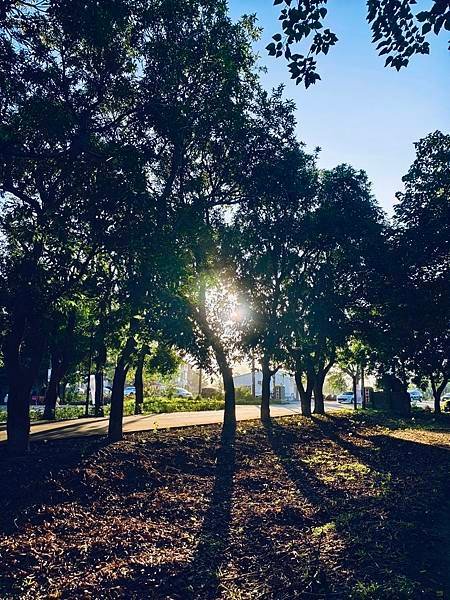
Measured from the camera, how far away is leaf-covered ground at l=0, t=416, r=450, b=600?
4.48m

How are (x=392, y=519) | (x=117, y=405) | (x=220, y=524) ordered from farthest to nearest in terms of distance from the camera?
(x=117, y=405) < (x=220, y=524) < (x=392, y=519)

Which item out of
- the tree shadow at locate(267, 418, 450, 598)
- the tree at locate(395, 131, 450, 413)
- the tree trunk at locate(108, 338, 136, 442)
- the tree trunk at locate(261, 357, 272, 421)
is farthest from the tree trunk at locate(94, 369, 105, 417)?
the tree at locate(395, 131, 450, 413)

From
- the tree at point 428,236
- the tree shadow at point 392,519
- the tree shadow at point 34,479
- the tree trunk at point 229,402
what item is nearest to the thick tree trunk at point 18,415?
the tree shadow at point 34,479

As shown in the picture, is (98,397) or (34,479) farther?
(98,397)

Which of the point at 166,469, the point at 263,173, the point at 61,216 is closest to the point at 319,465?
the point at 166,469

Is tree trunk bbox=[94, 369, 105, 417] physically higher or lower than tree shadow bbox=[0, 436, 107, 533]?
higher

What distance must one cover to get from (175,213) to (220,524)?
239 inches

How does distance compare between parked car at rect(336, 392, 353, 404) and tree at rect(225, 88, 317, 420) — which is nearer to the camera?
tree at rect(225, 88, 317, 420)

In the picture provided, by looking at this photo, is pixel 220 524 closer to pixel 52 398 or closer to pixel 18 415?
pixel 18 415

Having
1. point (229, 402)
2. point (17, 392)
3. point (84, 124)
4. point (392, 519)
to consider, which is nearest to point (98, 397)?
point (229, 402)

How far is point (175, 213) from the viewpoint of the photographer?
1001 cm

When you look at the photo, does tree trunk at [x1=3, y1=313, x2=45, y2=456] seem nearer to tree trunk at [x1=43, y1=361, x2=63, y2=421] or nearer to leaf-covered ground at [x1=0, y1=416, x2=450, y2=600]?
leaf-covered ground at [x1=0, y1=416, x2=450, y2=600]

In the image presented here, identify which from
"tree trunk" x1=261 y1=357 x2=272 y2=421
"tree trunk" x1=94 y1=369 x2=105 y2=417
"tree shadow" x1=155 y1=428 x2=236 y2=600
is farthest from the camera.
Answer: "tree trunk" x1=94 y1=369 x2=105 y2=417

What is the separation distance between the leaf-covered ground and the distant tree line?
3.12m
